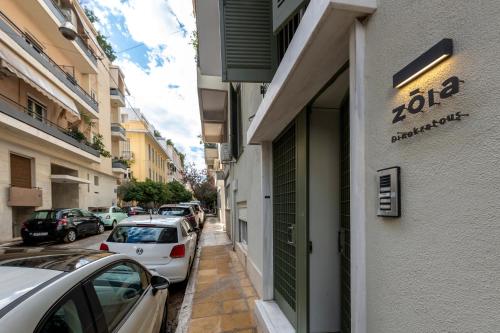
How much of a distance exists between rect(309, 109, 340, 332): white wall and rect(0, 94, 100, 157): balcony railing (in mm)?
15514

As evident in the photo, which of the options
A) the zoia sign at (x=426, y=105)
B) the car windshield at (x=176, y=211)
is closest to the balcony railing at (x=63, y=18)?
the car windshield at (x=176, y=211)

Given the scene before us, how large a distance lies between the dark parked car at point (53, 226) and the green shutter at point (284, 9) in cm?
1368

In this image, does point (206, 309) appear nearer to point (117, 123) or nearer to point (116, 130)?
point (116, 130)

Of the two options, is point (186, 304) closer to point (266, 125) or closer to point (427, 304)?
point (266, 125)

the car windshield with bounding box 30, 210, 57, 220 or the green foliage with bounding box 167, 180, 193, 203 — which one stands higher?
the car windshield with bounding box 30, 210, 57, 220

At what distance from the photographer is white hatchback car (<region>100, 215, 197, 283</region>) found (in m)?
5.93

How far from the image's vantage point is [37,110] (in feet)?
60.3

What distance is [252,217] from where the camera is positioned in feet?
21.8

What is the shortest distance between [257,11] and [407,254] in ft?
11.4

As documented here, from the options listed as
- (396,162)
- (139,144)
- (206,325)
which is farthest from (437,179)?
(139,144)

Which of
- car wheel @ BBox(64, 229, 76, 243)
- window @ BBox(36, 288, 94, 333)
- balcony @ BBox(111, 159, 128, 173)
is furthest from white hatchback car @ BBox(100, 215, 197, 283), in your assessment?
balcony @ BBox(111, 159, 128, 173)

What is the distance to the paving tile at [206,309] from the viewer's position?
15.6ft

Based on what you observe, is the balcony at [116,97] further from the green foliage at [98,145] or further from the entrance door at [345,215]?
the entrance door at [345,215]

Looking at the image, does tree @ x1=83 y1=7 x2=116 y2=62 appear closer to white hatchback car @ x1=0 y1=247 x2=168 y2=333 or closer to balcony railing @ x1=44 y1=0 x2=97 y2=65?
balcony railing @ x1=44 y1=0 x2=97 y2=65
